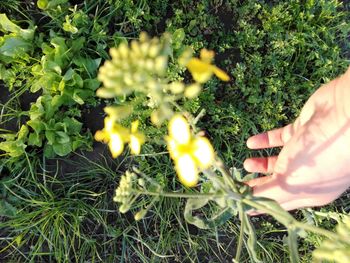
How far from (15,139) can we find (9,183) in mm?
209

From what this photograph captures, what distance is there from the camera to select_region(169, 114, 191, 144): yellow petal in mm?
1169

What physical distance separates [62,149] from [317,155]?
115 centimetres

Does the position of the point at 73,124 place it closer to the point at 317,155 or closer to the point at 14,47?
the point at 14,47

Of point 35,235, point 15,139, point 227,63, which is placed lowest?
point 35,235

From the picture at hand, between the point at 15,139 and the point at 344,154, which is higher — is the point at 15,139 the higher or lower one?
the lower one

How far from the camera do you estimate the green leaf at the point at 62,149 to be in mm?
2208

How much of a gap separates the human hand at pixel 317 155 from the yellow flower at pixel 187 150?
69cm

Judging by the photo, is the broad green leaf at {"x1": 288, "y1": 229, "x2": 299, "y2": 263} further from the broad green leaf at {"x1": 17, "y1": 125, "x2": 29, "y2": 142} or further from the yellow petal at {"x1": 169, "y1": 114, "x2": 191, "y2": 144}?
→ the broad green leaf at {"x1": 17, "y1": 125, "x2": 29, "y2": 142}

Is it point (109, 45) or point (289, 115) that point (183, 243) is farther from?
point (109, 45)

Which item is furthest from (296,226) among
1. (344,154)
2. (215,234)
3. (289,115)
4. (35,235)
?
(35,235)

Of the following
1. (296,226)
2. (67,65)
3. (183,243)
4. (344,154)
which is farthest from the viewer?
(183,243)

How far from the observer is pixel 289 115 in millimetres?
2461

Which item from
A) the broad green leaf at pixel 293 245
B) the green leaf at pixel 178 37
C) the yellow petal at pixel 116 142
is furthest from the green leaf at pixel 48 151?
the broad green leaf at pixel 293 245

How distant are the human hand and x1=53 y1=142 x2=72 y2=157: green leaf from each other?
0.89 meters
